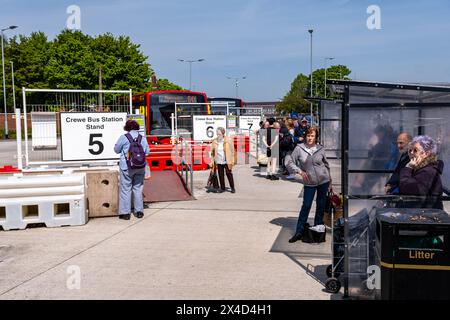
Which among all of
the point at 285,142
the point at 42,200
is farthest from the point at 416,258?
the point at 285,142

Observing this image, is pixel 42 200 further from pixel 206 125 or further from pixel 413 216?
pixel 206 125

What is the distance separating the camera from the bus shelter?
4.79 metres

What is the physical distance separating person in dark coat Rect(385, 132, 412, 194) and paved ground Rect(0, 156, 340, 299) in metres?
1.29

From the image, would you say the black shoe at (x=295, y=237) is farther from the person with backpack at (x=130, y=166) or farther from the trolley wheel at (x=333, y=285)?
the person with backpack at (x=130, y=166)

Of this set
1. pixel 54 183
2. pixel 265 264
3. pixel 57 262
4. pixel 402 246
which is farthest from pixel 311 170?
pixel 54 183

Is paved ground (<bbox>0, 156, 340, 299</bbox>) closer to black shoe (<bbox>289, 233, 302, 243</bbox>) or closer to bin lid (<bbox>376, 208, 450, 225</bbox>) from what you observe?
black shoe (<bbox>289, 233, 302, 243</bbox>)

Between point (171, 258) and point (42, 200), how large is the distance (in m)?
3.04

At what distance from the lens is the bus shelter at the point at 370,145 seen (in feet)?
15.7

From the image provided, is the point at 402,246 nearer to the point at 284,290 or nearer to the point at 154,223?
the point at 284,290

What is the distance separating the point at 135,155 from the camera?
345 inches

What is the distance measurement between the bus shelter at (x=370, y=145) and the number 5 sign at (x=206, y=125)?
13714 mm

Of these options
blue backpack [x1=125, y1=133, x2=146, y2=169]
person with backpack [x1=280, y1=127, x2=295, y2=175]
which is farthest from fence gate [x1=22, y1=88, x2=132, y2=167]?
person with backpack [x1=280, y1=127, x2=295, y2=175]

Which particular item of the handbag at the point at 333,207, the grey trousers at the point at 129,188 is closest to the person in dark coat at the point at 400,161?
the handbag at the point at 333,207

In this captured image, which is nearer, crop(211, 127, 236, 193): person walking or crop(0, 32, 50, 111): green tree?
crop(211, 127, 236, 193): person walking
